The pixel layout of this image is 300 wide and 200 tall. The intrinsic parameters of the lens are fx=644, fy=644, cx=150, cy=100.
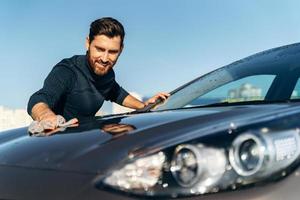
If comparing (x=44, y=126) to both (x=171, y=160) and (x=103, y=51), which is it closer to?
(x=103, y=51)

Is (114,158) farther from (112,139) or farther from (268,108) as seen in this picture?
(268,108)

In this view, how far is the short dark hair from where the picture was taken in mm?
4098

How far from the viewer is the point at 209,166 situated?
84.8 inches

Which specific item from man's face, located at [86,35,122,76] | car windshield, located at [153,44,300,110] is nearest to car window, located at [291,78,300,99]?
car windshield, located at [153,44,300,110]

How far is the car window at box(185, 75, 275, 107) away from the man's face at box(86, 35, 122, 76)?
26.6 inches

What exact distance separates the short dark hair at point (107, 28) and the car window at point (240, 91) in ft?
2.35

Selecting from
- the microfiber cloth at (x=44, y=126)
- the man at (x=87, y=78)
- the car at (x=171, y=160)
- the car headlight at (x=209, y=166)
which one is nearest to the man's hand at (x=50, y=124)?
the microfiber cloth at (x=44, y=126)

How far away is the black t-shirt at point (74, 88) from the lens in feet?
13.6

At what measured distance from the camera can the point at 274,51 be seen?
392cm

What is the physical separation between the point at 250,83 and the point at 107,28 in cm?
101

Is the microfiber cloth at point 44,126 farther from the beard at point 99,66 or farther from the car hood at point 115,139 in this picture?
the beard at point 99,66

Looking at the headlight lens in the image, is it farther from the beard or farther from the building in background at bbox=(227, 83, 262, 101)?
the beard

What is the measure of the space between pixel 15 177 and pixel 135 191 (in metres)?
0.60

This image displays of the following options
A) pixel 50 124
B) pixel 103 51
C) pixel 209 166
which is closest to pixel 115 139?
pixel 209 166
